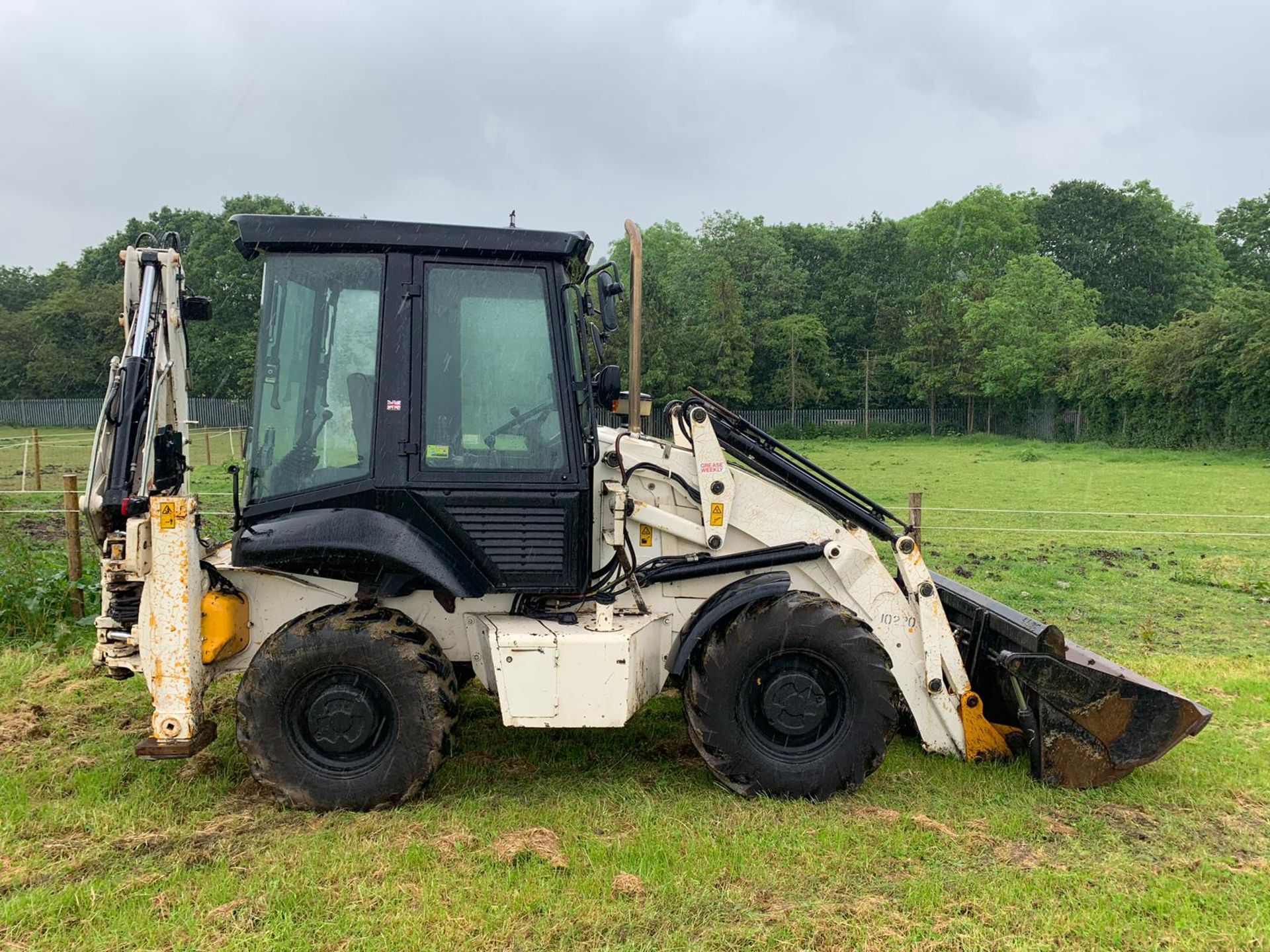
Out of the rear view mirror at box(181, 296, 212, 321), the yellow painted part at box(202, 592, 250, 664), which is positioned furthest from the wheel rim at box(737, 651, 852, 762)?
the rear view mirror at box(181, 296, 212, 321)

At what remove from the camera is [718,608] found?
503cm

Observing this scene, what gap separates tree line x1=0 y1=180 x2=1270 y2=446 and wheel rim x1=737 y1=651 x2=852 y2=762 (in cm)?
2836

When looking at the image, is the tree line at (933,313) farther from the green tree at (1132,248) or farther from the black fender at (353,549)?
the black fender at (353,549)

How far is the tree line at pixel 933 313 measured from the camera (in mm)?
38125

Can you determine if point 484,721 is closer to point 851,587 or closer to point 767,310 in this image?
point 851,587

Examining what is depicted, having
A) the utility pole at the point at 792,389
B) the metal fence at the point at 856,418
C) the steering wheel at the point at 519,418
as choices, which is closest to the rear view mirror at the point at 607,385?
the steering wheel at the point at 519,418

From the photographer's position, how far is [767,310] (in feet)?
198

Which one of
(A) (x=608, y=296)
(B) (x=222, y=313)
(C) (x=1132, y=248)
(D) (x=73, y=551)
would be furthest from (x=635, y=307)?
(C) (x=1132, y=248)

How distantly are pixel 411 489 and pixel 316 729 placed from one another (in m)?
1.26

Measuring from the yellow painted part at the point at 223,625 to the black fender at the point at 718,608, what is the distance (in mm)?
2243

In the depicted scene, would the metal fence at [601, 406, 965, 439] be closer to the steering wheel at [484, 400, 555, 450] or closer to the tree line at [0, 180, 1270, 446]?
the tree line at [0, 180, 1270, 446]

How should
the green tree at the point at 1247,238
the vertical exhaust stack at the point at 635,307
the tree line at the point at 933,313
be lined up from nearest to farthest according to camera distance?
the vertical exhaust stack at the point at 635,307, the tree line at the point at 933,313, the green tree at the point at 1247,238

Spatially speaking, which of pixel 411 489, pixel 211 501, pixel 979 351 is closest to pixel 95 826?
pixel 411 489

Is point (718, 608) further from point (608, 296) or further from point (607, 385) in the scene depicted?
point (608, 296)
